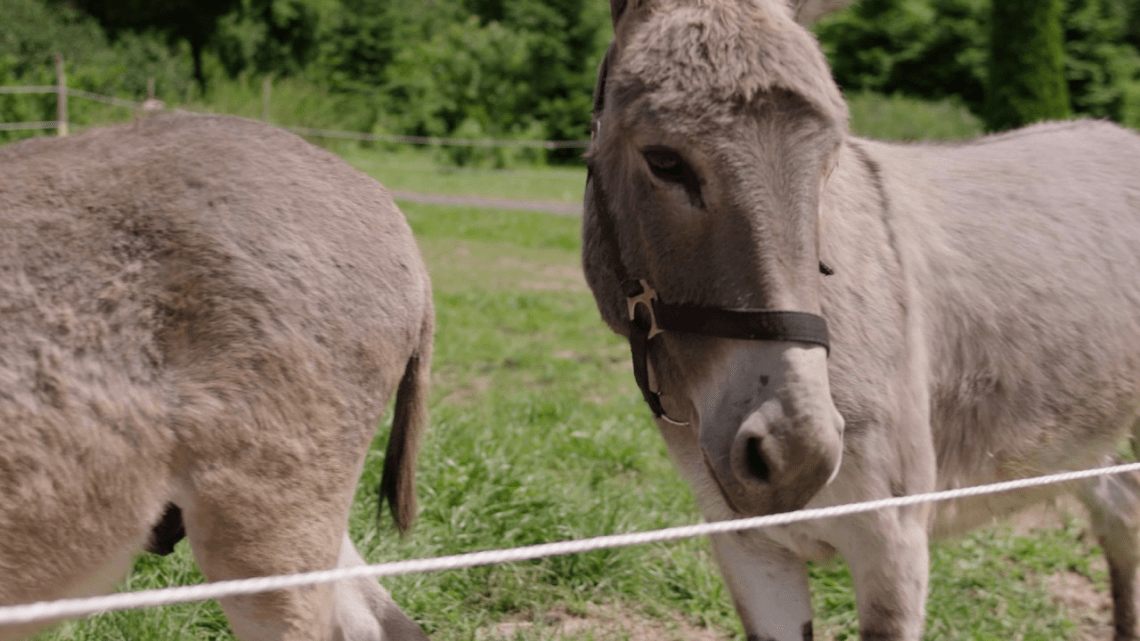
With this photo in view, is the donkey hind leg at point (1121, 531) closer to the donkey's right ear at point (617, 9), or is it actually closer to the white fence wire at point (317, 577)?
the white fence wire at point (317, 577)

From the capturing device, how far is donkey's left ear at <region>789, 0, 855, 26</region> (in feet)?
7.45

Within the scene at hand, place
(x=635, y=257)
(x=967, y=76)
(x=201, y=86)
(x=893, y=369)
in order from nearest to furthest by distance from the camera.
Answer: (x=635, y=257), (x=893, y=369), (x=967, y=76), (x=201, y=86)

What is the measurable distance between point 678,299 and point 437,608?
1.88 m

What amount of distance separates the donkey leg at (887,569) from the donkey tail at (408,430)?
1159 mm

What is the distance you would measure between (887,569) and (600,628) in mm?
1430

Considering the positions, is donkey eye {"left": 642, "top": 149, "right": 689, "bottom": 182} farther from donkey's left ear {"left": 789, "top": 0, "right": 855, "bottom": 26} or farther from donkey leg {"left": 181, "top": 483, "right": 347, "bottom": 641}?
donkey leg {"left": 181, "top": 483, "right": 347, "bottom": 641}

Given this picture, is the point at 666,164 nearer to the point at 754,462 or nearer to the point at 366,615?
the point at 754,462

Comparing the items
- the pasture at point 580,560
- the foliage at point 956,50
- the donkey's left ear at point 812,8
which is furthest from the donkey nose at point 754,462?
the foliage at point 956,50

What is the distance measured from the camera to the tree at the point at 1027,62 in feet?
60.7

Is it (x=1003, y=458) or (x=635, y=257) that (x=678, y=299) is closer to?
(x=635, y=257)

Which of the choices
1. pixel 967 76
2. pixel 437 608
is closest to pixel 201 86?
pixel 967 76

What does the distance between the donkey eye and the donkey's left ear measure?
0.60 metres

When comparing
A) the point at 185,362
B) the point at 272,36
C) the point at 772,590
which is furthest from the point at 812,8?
the point at 272,36

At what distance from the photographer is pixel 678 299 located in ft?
6.51
